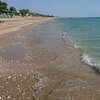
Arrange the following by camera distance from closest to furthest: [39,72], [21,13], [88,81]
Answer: [88,81]
[39,72]
[21,13]

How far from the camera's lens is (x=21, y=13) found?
15550cm

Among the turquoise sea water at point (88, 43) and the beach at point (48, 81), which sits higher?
the beach at point (48, 81)

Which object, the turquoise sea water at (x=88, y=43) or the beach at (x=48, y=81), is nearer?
the beach at (x=48, y=81)

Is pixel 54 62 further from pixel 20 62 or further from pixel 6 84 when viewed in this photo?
pixel 6 84

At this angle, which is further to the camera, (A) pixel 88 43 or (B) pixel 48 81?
(A) pixel 88 43

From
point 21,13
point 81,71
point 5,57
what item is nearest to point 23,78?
point 81,71

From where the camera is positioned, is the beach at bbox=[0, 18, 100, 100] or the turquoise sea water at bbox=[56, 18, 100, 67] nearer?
the beach at bbox=[0, 18, 100, 100]

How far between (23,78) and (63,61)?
4089mm

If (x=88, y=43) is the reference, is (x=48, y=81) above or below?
above

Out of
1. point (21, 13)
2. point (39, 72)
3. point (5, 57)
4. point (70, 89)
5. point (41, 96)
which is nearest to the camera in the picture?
point (41, 96)

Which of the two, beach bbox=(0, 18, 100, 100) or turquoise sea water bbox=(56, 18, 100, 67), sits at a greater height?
beach bbox=(0, 18, 100, 100)

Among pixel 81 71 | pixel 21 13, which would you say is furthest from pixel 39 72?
pixel 21 13

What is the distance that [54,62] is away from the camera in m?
12.4

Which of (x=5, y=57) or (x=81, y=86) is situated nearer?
(x=81, y=86)
